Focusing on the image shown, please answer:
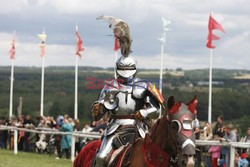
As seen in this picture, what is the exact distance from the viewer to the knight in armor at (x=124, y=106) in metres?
12.5

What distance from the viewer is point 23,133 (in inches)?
1298

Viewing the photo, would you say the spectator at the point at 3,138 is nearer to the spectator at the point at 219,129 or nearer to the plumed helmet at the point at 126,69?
the spectator at the point at 219,129

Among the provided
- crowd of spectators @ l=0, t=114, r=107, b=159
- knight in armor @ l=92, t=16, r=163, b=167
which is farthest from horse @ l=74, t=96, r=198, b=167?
crowd of spectators @ l=0, t=114, r=107, b=159

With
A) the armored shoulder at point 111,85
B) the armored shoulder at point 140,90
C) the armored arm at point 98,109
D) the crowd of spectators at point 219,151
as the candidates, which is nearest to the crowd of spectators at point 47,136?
the crowd of spectators at point 219,151

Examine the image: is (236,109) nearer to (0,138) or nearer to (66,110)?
(66,110)

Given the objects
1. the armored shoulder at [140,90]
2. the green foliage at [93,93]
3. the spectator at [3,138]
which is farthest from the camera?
the green foliage at [93,93]

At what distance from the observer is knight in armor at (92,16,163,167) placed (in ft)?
40.9

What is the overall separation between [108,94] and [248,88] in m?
99.6

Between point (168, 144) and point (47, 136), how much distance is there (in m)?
20.9

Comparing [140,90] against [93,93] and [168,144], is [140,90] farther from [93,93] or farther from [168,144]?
[93,93]

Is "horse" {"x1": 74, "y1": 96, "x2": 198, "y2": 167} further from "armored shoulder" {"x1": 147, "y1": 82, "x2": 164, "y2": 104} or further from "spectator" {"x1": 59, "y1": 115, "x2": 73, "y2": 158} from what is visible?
"spectator" {"x1": 59, "y1": 115, "x2": 73, "y2": 158}

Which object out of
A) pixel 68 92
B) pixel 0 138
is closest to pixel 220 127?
pixel 0 138

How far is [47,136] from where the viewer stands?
31.8m

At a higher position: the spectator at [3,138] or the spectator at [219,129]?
the spectator at [219,129]
